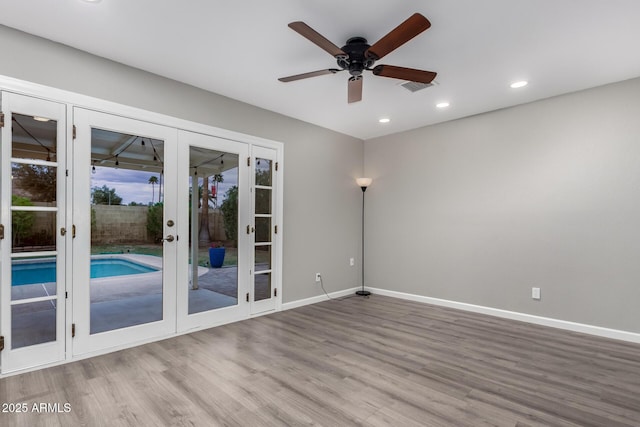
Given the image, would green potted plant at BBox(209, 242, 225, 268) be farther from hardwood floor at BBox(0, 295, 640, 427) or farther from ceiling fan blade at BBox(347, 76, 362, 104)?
ceiling fan blade at BBox(347, 76, 362, 104)

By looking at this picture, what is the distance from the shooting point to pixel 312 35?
217 cm

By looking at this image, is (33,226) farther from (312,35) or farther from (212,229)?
(312,35)

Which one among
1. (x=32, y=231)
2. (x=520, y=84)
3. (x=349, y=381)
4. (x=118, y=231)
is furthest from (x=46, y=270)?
(x=520, y=84)

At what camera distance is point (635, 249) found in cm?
331

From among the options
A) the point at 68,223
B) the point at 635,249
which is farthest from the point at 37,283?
the point at 635,249

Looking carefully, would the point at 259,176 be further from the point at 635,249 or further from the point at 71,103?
the point at 635,249

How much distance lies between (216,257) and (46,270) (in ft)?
5.25

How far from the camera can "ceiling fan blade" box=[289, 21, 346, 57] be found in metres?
2.04

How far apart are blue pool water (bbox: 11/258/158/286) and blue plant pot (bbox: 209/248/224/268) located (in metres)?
0.90

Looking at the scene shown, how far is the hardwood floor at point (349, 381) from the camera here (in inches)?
79.7

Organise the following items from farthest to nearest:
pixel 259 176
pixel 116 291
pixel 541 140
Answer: pixel 259 176
pixel 541 140
pixel 116 291

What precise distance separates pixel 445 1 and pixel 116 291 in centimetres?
366

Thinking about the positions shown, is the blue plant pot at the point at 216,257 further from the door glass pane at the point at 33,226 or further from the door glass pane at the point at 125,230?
the door glass pane at the point at 33,226

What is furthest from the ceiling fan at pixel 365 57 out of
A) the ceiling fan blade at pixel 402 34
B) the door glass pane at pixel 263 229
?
the door glass pane at pixel 263 229
